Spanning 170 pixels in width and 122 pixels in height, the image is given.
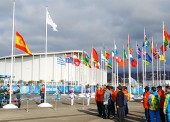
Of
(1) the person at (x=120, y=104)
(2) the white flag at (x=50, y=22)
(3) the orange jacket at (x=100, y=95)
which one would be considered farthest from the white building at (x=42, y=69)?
(1) the person at (x=120, y=104)

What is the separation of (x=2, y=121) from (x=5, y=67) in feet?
301

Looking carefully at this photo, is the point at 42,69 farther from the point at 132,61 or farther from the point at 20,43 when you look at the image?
the point at 20,43

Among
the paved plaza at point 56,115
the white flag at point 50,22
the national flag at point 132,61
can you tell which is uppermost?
the white flag at point 50,22

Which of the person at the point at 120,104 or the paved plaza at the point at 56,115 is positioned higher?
the person at the point at 120,104

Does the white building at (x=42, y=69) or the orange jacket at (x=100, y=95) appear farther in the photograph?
the white building at (x=42, y=69)

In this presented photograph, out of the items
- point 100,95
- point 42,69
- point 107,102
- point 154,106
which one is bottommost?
point 107,102

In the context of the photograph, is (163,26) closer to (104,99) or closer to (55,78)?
(104,99)

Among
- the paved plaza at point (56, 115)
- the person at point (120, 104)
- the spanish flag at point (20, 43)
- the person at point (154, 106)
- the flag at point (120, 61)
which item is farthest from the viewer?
the flag at point (120, 61)

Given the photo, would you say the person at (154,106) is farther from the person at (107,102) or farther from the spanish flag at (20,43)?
the spanish flag at (20,43)

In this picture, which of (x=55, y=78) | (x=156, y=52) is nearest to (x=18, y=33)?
(x=156, y=52)

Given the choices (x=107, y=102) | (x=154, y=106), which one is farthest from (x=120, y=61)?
(x=154, y=106)

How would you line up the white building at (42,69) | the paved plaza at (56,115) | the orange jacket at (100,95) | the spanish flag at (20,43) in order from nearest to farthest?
the paved plaza at (56,115) → the orange jacket at (100,95) → the spanish flag at (20,43) → the white building at (42,69)

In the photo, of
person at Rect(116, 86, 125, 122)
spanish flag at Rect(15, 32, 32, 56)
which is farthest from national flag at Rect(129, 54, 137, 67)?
person at Rect(116, 86, 125, 122)

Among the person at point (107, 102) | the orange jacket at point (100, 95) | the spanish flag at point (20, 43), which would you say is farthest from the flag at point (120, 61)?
the person at point (107, 102)
